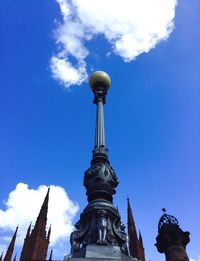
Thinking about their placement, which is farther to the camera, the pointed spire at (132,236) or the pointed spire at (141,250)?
the pointed spire at (141,250)

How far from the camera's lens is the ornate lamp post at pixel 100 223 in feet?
30.2

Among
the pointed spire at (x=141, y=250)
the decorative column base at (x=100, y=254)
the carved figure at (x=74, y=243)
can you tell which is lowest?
the decorative column base at (x=100, y=254)

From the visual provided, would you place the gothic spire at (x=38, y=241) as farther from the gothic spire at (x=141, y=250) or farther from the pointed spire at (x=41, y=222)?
the gothic spire at (x=141, y=250)

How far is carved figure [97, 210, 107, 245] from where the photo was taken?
9.39 meters

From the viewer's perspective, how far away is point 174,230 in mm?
9844

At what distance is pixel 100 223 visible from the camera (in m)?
9.79

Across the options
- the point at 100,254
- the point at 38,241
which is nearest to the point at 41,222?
the point at 38,241

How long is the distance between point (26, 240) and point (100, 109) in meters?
56.4

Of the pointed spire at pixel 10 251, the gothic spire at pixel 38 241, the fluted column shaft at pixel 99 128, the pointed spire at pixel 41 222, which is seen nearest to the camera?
the fluted column shaft at pixel 99 128

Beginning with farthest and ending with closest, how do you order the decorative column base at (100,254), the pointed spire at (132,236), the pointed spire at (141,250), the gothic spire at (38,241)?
the gothic spire at (38,241)
the pointed spire at (141,250)
the pointed spire at (132,236)
the decorative column base at (100,254)

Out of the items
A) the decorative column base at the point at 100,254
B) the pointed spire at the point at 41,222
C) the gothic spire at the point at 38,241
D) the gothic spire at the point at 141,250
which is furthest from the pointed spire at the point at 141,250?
the decorative column base at the point at 100,254

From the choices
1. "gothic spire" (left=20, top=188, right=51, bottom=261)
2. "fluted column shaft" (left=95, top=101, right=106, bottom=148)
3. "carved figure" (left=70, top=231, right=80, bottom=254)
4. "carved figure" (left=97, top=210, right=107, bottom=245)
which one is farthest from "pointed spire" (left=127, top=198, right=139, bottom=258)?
"carved figure" (left=97, top=210, right=107, bottom=245)

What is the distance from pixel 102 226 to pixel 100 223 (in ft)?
0.51

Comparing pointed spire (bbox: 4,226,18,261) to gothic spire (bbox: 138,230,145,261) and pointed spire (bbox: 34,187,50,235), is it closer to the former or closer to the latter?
pointed spire (bbox: 34,187,50,235)
